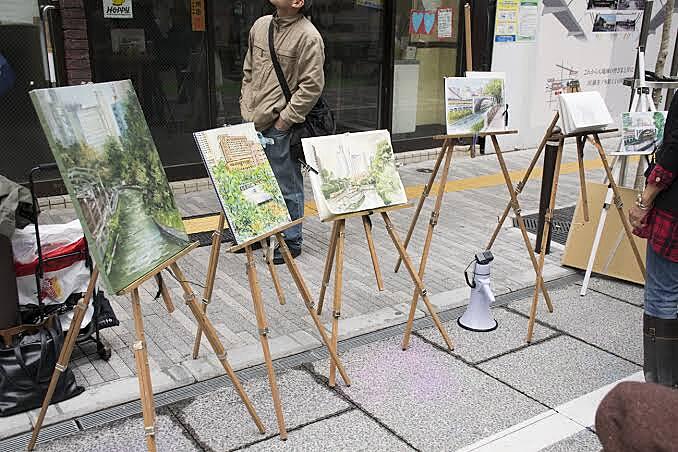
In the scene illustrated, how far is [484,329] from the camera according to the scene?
4.15 m

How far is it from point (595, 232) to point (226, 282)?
2.91m

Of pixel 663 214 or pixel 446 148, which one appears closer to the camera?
pixel 663 214

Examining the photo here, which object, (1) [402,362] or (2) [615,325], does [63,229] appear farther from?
(2) [615,325]

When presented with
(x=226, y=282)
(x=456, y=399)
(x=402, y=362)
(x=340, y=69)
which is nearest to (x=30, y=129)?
(x=226, y=282)

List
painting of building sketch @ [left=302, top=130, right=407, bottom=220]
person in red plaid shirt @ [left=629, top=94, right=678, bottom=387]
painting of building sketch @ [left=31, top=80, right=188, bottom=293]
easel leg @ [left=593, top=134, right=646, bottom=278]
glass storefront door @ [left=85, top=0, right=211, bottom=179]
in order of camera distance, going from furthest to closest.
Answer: glass storefront door @ [left=85, top=0, right=211, bottom=179] → easel leg @ [left=593, top=134, right=646, bottom=278] → painting of building sketch @ [left=302, top=130, right=407, bottom=220] → person in red plaid shirt @ [left=629, top=94, right=678, bottom=387] → painting of building sketch @ [left=31, top=80, right=188, bottom=293]

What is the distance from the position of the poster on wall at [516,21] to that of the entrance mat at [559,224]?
302 cm

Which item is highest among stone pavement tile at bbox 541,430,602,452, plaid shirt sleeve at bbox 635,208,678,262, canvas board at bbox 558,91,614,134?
canvas board at bbox 558,91,614,134

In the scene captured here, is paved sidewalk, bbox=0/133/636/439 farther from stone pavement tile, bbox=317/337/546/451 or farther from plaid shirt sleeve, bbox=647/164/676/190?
plaid shirt sleeve, bbox=647/164/676/190

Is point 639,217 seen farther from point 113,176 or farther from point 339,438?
point 113,176

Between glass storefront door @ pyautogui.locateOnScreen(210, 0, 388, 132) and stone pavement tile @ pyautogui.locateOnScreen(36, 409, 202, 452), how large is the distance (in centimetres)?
488

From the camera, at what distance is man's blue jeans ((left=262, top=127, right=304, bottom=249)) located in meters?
4.99

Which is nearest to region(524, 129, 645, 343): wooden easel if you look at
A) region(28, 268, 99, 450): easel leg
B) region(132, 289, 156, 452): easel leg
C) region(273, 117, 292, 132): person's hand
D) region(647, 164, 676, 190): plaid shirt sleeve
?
Answer: region(647, 164, 676, 190): plaid shirt sleeve

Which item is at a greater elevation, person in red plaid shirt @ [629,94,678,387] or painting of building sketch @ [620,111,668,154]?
painting of building sketch @ [620,111,668,154]

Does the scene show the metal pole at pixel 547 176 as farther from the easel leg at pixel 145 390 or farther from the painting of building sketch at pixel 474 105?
the easel leg at pixel 145 390
